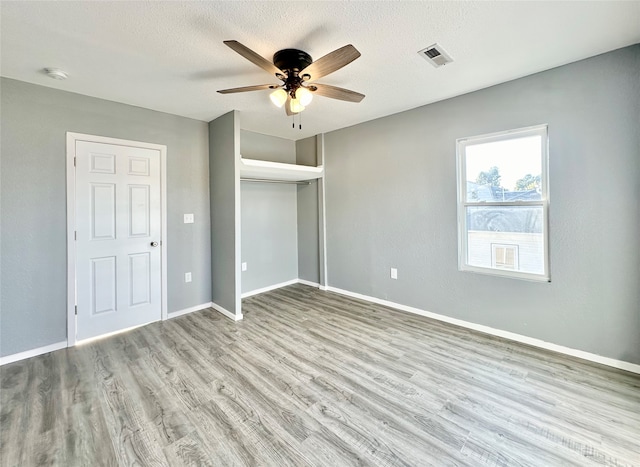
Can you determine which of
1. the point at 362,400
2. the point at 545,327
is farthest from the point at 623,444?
the point at 362,400

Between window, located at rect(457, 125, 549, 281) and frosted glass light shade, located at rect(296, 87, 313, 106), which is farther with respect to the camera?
window, located at rect(457, 125, 549, 281)

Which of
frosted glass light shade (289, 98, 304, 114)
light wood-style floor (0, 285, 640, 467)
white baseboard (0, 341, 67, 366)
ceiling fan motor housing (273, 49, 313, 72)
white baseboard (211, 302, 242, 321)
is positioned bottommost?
light wood-style floor (0, 285, 640, 467)

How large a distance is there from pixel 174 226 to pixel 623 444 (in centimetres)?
424

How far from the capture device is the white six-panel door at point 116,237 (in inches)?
114

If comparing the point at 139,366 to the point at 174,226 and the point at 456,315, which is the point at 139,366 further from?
the point at 456,315

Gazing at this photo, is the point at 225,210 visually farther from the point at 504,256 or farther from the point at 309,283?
the point at 504,256

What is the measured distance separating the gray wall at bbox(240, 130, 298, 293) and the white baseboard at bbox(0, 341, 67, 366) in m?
2.08

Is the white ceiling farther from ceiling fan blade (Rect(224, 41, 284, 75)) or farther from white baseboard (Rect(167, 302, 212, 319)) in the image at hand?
white baseboard (Rect(167, 302, 212, 319))

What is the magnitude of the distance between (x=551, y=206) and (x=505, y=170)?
21.2 inches

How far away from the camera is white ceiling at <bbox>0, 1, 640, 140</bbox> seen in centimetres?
172

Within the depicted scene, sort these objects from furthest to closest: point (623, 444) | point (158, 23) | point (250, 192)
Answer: point (250, 192) → point (158, 23) → point (623, 444)

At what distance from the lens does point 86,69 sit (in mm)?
2369

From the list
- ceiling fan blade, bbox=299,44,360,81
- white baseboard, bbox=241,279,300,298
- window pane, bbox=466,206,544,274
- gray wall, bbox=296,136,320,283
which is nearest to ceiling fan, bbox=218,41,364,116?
ceiling fan blade, bbox=299,44,360,81

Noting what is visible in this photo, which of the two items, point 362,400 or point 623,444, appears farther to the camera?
point 362,400
